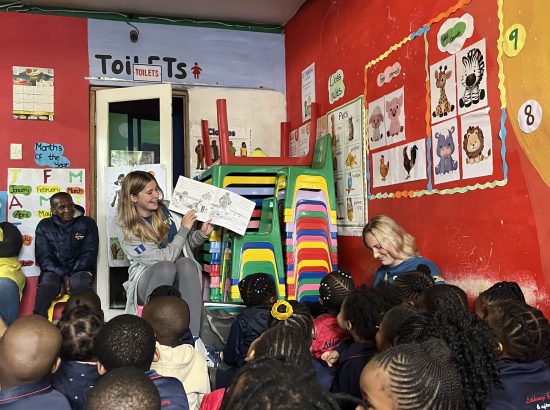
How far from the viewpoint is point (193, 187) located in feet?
11.9

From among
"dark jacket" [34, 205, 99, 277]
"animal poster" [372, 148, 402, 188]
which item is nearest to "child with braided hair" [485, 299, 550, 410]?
"animal poster" [372, 148, 402, 188]

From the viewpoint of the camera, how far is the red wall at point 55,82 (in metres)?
4.52

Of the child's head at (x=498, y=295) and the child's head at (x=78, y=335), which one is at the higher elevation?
the child's head at (x=498, y=295)

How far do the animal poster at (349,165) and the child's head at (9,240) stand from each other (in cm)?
244

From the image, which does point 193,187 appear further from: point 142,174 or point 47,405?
point 47,405

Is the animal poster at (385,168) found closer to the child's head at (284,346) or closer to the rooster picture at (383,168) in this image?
the rooster picture at (383,168)

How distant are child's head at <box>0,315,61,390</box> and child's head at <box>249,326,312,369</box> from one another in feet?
1.98

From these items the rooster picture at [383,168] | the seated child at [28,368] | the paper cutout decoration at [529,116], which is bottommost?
the seated child at [28,368]

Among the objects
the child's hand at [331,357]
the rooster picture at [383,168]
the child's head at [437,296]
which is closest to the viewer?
the child's head at [437,296]

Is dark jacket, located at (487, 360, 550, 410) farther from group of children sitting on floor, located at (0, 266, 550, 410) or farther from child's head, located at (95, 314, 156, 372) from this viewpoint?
child's head, located at (95, 314, 156, 372)

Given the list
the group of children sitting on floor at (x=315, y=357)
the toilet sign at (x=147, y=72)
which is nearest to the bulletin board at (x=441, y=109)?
the group of children sitting on floor at (x=315, y=357)

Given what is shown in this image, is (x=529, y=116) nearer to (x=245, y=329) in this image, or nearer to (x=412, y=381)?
(x=245, y=329)

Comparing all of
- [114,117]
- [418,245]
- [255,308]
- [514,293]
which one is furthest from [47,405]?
[114,117]

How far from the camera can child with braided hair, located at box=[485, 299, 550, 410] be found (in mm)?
1430
